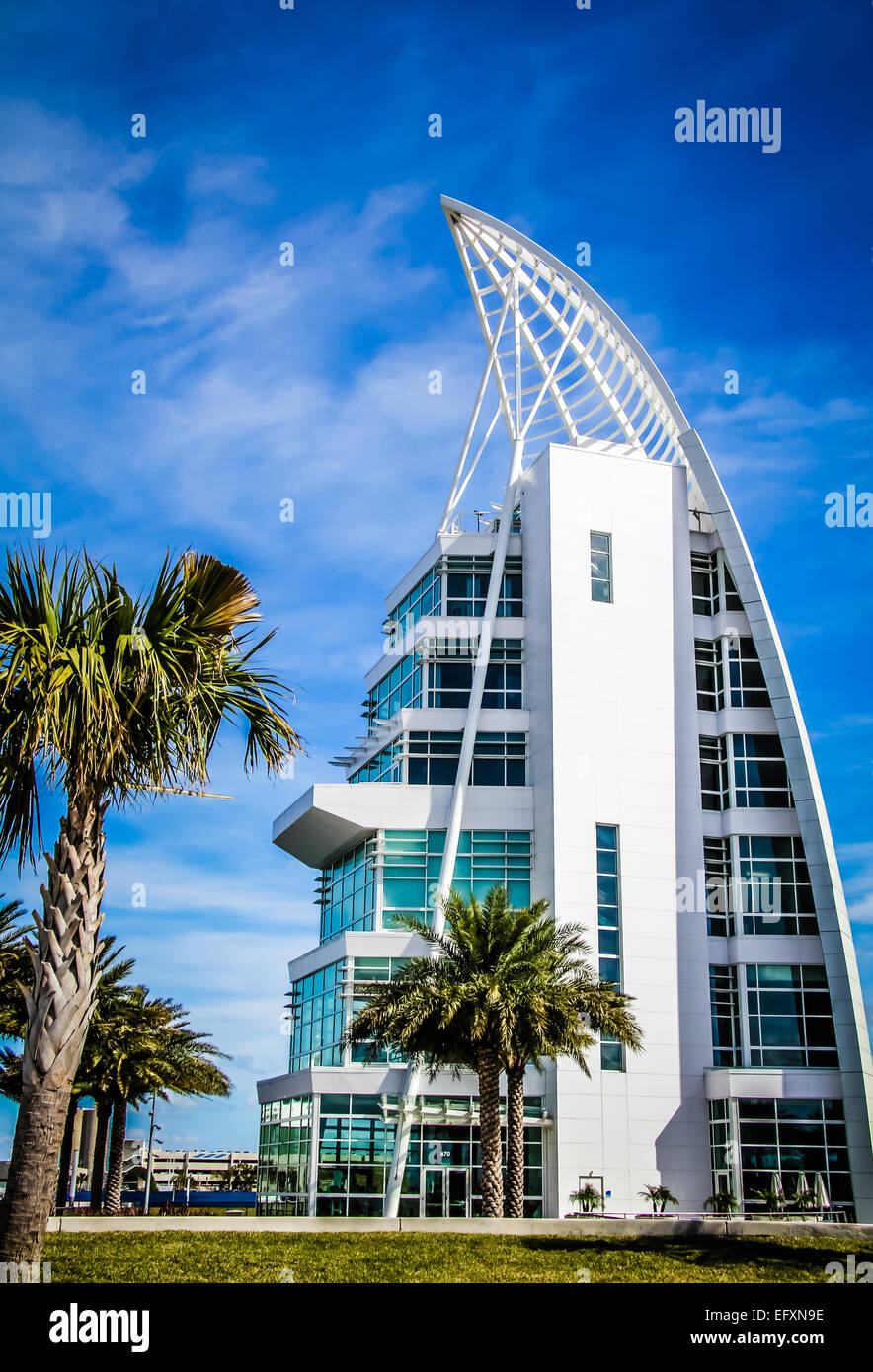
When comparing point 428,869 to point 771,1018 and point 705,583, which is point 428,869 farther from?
point 705,583

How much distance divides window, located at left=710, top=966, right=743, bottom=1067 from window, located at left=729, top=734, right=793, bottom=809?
20.3 feet

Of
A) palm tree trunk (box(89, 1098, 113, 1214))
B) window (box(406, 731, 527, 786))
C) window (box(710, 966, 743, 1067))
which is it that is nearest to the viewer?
window (box(710, 966, 743, 1067))

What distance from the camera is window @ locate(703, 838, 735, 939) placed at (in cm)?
4578

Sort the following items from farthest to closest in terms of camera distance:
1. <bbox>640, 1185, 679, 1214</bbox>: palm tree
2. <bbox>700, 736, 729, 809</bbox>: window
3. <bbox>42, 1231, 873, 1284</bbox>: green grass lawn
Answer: <bbox>700, 736, 729, 809</bbox>: window → <bbox>640, 1185, 679, 1214</bbox>: palm tree → <bbox>42, 1231, 873, 1284</bbox>: green grass lawn

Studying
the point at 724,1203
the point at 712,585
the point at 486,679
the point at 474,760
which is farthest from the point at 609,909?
the point at 712,585

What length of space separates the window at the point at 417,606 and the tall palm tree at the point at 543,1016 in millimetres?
19394

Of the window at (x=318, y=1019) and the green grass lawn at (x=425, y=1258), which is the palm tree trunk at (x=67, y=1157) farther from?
the green grass lawn at (x=425, y=1258)

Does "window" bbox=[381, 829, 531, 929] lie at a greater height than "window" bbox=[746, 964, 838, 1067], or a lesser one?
greater

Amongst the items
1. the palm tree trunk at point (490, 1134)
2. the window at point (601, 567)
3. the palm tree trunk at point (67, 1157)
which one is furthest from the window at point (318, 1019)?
the window at point (601, 567)

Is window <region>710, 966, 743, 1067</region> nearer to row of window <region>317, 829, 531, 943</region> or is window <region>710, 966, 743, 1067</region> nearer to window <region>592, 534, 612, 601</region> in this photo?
row of window <region>317, 829, 531, 943</region>

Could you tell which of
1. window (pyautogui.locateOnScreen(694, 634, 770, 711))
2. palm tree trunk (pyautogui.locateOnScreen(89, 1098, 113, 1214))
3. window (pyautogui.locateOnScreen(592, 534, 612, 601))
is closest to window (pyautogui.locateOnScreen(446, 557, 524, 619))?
window (pyautogui.locateOnScreen(592, 534, 612, 601))

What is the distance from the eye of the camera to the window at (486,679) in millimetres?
48469

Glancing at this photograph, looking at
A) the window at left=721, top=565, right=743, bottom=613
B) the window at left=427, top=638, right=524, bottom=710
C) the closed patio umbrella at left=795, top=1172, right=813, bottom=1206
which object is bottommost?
the closed patio umbrella at left=795, top=1172, right=813, bottom=1206
